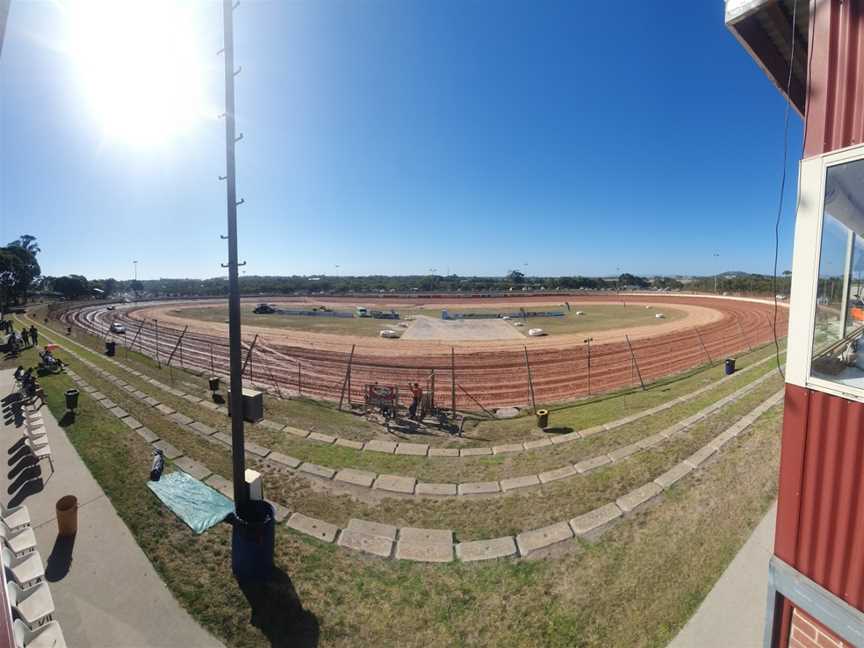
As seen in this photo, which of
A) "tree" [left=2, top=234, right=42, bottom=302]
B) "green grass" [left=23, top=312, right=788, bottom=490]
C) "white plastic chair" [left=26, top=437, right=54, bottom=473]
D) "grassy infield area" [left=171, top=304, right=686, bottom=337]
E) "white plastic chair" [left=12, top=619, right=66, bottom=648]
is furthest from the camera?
"tree" [left=2, top=234, right=42, bottom=302]

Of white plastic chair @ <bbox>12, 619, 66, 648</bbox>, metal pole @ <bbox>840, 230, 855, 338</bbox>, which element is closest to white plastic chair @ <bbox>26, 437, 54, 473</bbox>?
white plastic chair @ <bbox>12, 619, 66, 648</bbox>

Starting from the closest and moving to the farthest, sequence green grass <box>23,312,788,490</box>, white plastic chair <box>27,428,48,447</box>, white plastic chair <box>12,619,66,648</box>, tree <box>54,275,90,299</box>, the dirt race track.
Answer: white plastic chair <box>12,619,66,648</box>, white plastic chair <box>27,428,48,447</box>, green grass <box>23,312,788,490</box>, the dirt race track, tree <box>54,275,90,299</box>

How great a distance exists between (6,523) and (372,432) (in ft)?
29.4

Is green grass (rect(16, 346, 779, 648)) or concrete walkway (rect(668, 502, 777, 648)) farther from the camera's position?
green grass (rect(16, 346, 779, 648))

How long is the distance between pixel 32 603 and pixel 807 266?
32.2ft

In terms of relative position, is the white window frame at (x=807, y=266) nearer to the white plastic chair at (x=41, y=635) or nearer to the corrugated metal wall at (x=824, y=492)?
the corrugated metal wall at (x=824, y=492)

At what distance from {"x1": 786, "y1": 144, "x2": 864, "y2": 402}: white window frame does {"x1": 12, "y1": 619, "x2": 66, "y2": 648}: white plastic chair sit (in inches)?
343

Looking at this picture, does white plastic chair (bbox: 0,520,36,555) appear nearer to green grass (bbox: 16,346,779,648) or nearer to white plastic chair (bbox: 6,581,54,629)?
white plastic chair (bbox: 6,581,54,629)

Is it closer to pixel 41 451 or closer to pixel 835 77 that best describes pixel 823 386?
pixel 835 77

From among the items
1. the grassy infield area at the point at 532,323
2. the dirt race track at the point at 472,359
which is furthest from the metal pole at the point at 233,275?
the grassy infield area at the point at 532,323

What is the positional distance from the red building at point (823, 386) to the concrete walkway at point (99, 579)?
675 cm

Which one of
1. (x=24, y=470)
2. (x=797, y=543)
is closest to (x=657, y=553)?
(x=797, y=543)

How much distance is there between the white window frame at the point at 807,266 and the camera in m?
3.11

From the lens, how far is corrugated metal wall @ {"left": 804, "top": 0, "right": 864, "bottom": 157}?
2.97m
